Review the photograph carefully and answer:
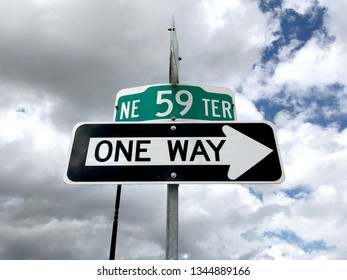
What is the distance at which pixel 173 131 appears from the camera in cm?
198

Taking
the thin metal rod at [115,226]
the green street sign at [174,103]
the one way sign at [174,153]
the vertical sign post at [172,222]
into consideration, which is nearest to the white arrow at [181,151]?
the one way sign at [174,153]

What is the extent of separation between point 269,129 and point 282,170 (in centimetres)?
28

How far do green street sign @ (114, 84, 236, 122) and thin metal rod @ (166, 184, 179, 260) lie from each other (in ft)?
1.81

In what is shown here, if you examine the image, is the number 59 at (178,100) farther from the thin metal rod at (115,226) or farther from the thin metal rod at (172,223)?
the thin metal rod at (115,226)

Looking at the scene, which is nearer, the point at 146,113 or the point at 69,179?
the point at 69,179

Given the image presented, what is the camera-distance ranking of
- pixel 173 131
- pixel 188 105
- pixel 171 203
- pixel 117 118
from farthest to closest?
pixel 117 118 < pixel 188 105 < pixel 173 131 < pixel 171 203

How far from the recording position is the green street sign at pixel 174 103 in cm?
225

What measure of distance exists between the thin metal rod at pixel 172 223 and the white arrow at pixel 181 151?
159mm

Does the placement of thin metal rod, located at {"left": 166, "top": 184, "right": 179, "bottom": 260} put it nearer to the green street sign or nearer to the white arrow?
the white arrow

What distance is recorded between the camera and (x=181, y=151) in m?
1.89

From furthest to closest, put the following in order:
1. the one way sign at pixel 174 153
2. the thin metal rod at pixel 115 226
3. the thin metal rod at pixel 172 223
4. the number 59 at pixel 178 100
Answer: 1. the thin metal rod at pixel 115 226
2. the number 59 at pixel 178 100
3. the one way sign at pixel 174 153
4. the thin metal rod at pixel 172 223

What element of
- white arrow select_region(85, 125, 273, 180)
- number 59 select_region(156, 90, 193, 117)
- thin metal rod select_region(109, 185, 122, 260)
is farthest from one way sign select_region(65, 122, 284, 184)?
thin metal rod select_region(109, 185, 122, 260)
